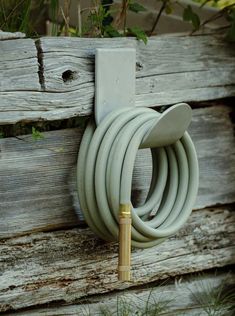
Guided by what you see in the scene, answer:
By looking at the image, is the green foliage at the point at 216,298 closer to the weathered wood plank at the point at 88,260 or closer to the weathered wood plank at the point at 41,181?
the weathered wood plank at the point at 88,260

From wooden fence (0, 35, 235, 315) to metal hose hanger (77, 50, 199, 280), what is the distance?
8 centimetres

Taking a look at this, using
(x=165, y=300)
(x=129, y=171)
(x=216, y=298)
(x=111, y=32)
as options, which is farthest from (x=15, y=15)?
(x=216, y=298)

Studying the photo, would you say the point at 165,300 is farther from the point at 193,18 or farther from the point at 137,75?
the point at 193,18

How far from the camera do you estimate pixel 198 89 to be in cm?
303

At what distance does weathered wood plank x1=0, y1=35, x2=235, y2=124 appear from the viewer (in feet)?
8.70

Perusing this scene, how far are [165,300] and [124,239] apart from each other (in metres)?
0.57

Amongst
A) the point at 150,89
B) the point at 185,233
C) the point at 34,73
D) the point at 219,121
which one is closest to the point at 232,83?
the point at 219,121

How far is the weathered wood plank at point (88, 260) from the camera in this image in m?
2.78

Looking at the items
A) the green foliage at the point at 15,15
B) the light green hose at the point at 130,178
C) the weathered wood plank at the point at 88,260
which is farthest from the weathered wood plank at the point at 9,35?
the weathered wood plank at the point at 88,260

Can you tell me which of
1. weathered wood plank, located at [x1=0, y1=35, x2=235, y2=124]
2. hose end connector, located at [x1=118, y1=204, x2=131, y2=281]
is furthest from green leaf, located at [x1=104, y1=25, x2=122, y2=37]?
hose end connector, located at [x1=118, y1=204, x2=131, y2=281]

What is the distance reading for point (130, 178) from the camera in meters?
2.62

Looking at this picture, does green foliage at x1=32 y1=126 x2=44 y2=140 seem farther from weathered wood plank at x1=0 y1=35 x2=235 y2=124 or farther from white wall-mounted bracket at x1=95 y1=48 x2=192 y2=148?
white wall-mounted bracket at x1=95 y1=48 x2=192 y2=148

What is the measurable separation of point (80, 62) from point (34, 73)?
0.16 meters

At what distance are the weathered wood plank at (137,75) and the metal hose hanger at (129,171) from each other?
66 mm
